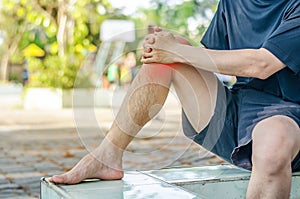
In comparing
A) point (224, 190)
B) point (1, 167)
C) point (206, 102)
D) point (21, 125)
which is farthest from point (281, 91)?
point (21, 125)

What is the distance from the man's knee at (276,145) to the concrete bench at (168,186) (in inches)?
10.7

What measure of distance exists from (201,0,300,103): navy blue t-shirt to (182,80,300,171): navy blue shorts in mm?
47

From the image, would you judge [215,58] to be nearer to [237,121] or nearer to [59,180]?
[237,121]

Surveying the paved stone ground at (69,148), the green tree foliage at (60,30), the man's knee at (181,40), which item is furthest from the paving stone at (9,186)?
the green tree foliage at (60,30)

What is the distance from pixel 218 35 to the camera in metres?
2.82

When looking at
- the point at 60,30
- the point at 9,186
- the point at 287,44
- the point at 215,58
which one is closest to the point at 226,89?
the point at 215,58

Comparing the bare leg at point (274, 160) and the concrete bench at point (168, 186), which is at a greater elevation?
the bare leg at point (274, 160)

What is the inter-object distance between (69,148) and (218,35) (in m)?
4.09

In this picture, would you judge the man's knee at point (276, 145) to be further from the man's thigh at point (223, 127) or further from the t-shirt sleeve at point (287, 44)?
the man's thigh at point (223, 127)

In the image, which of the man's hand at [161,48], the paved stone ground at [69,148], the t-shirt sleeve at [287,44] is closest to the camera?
the t-shirt sleeve at [287,44]

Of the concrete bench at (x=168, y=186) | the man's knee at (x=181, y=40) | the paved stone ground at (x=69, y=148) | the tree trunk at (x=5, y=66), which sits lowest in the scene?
the tree trunk at (x=5, y=66)

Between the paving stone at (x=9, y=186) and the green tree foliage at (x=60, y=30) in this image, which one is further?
the green tree foliage at (x=60, y=30)

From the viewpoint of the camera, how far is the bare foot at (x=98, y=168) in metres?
2.62

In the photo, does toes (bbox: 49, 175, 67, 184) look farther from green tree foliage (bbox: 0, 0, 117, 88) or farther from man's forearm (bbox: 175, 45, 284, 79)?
green tree foliage (bbox: 0, 0, 117, 88)
